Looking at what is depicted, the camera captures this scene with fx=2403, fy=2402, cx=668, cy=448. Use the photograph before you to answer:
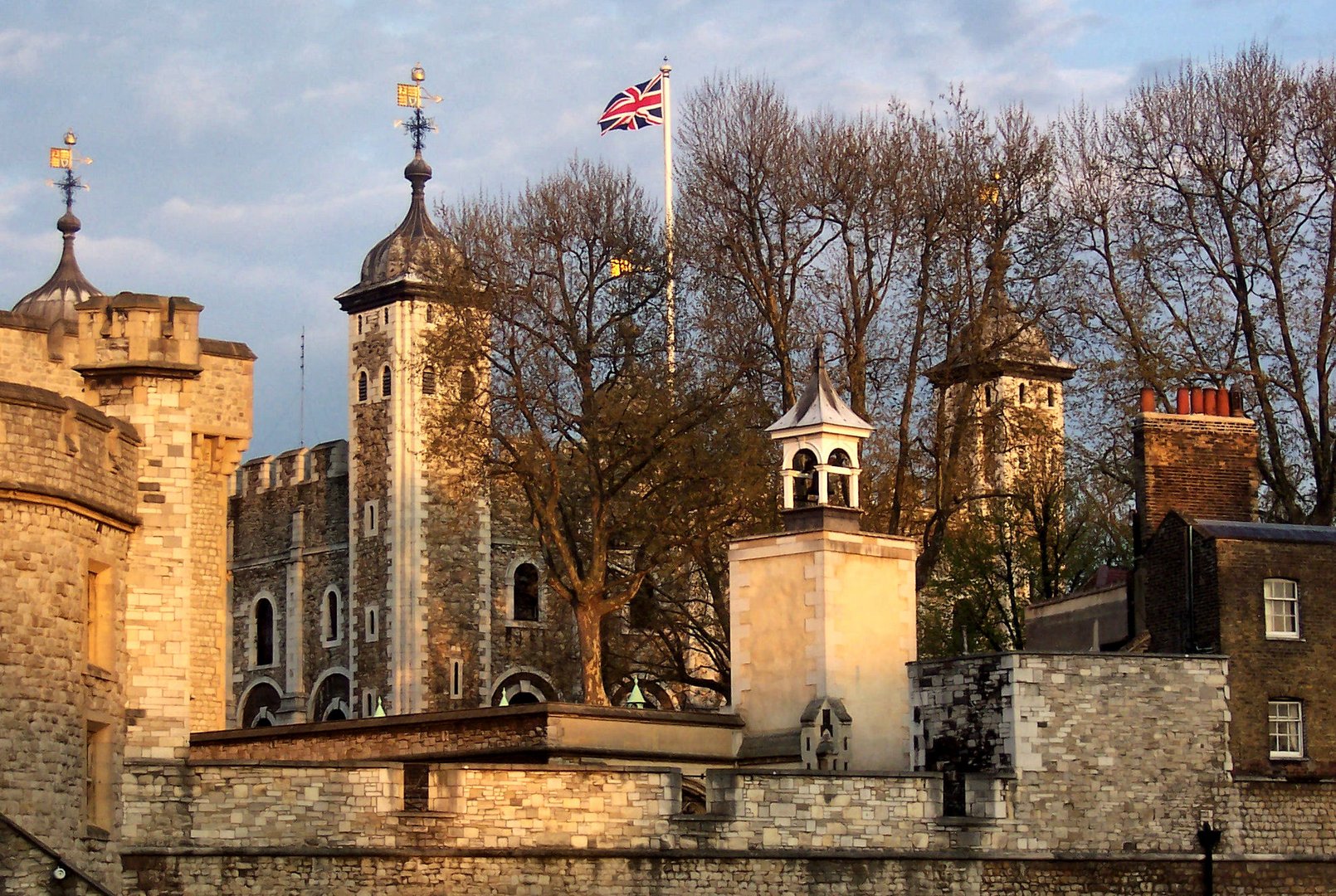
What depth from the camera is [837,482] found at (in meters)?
30.8

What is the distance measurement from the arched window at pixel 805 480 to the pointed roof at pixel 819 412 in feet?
1.28

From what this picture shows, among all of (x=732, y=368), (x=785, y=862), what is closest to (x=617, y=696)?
(x=732, y=368)

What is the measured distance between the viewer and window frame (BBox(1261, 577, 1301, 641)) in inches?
1127

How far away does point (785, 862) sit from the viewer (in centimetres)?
2594

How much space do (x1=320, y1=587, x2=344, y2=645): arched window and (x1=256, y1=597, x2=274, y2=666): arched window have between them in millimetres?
2509

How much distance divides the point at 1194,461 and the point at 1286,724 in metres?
3.72

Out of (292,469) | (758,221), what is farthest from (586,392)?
(292,469)

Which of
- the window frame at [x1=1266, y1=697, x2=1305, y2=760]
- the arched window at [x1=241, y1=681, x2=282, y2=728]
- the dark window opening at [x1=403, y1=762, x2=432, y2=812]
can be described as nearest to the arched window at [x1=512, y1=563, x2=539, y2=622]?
the arched window at [x1=241, y1=681, x2=282, y2=728]

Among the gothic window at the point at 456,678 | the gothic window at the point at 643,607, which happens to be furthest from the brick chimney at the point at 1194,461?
the gothic window at the point at 456,678

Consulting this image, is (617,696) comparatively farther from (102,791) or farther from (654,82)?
(102,791)

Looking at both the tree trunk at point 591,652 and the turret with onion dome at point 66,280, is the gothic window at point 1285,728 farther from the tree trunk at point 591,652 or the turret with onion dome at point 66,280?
the turret with onion dome at point 66,280

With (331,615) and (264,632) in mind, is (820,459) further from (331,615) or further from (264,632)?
(264,632)

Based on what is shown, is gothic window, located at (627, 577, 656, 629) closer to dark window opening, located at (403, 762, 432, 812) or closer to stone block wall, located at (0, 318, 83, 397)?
stone block wall, located at (0, 318, 83, 397)

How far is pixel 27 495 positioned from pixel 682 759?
9314mm
